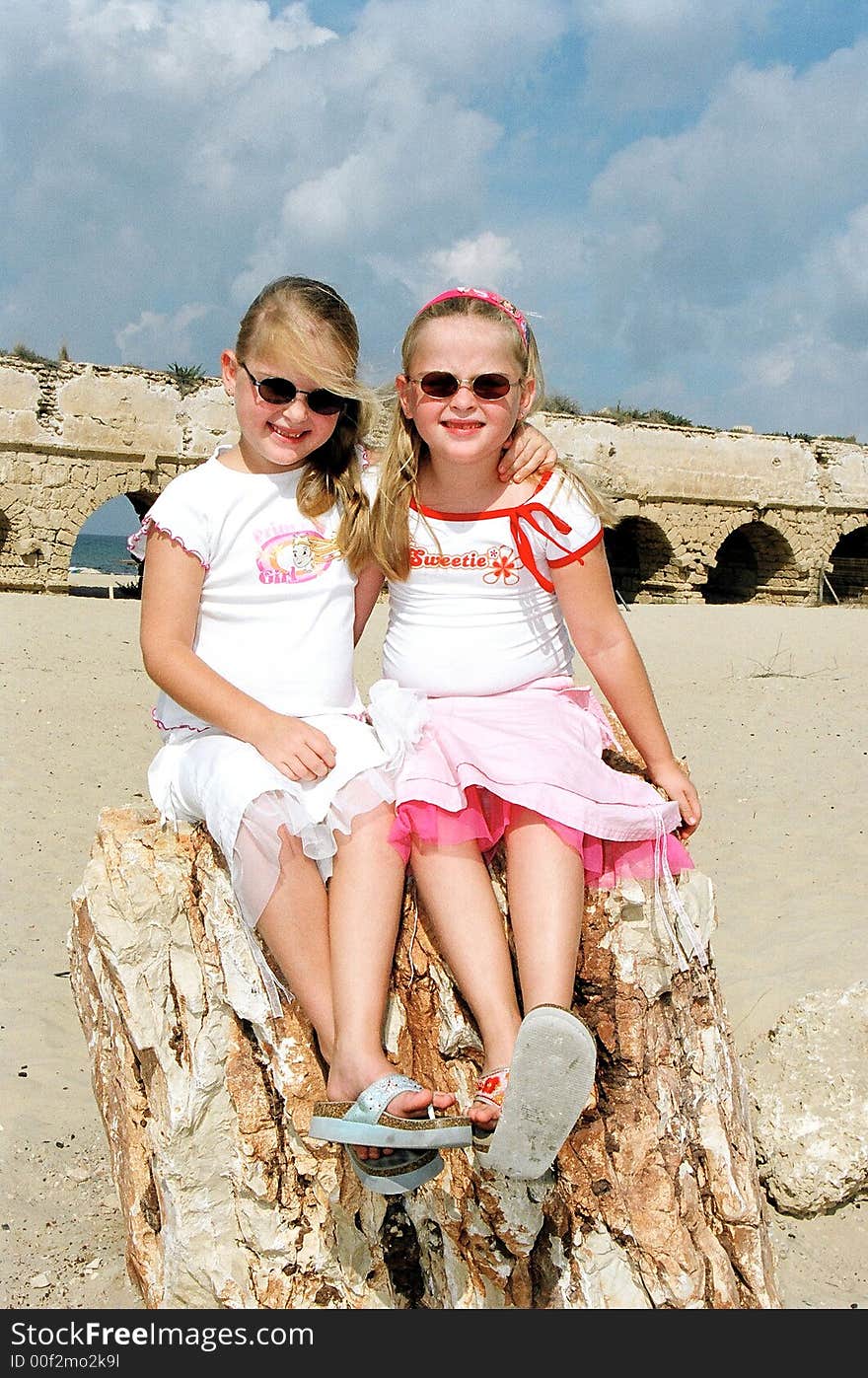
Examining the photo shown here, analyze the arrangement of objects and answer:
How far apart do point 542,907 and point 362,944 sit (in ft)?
1.14

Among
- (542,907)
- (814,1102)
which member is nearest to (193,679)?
(542,907)

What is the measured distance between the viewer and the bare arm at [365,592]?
254 cm

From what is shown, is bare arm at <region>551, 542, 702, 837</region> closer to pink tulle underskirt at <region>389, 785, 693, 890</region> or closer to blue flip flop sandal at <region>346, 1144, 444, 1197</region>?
pink tulle underskirt at <region>389, 785, 693, 890</region>

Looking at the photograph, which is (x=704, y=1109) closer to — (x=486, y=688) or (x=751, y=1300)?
(x=751, y=1300)

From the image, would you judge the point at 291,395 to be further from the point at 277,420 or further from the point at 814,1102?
the point at 814,1102

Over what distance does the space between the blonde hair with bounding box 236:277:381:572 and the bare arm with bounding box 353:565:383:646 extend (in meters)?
0.05

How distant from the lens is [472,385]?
2318 millimetres

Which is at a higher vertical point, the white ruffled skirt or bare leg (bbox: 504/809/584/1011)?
the white ruffled skirt

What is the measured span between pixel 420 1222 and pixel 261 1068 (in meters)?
0.45

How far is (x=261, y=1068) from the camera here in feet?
7.45

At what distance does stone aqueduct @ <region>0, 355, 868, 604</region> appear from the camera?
45.8 feet

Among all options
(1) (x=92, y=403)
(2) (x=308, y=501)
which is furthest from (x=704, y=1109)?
(1) (x=92, y=403)

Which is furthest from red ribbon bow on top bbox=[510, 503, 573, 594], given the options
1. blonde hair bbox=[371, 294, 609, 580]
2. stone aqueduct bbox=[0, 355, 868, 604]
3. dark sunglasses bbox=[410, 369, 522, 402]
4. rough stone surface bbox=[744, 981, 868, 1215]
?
stone aqueduct bbox=[0, 355, 868, 604]

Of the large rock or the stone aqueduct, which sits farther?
the stone aqueduct
